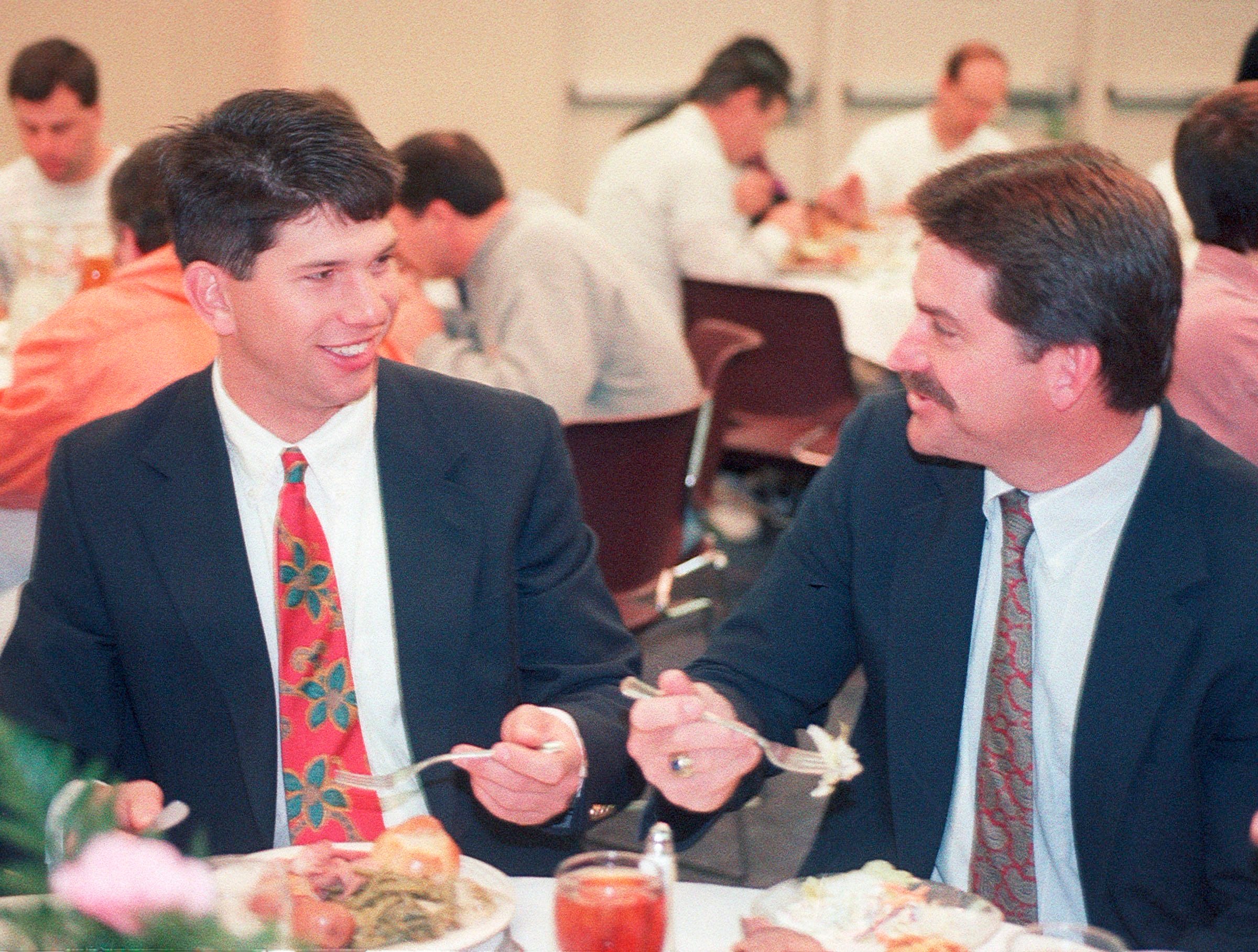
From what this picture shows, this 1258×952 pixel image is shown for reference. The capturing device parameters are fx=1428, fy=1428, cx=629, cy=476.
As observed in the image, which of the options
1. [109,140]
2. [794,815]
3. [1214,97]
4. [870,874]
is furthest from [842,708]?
[109,140]

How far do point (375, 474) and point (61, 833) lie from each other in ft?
3.67

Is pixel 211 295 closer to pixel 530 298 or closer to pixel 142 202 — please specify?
pixel 142 202

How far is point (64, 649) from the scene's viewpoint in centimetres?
166

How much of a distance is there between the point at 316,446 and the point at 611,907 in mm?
869

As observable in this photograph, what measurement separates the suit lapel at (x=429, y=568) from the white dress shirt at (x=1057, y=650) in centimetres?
60

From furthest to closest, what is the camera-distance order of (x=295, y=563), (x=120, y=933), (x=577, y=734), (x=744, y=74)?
(x=744, y=74) → (x=295, y=563) → (x=577, y=734) → (x=120, y=933)

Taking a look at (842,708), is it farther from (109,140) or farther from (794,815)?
(109,140)

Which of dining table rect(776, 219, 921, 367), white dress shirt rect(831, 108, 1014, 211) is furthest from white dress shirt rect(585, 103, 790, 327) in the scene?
white dress shirt rect(831, 108, 1014, 211)

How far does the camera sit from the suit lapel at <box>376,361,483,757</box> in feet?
5.60

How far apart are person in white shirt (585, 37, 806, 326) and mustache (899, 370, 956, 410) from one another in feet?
10.8

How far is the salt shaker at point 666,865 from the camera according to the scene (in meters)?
1.08

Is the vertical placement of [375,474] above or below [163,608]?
above

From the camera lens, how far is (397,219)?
3789 mm

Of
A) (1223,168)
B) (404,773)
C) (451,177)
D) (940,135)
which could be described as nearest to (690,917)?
(404,773)
